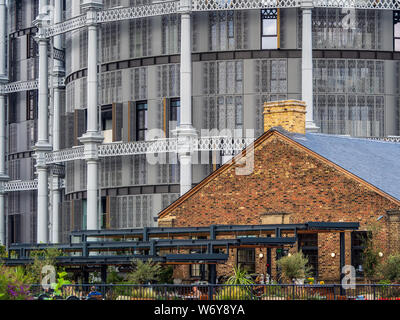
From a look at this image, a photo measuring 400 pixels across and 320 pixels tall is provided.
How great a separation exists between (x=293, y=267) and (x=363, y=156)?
30.6 ft

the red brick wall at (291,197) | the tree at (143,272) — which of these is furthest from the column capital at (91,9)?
the tree at (143,272)

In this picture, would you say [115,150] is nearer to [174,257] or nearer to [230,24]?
[230,24]

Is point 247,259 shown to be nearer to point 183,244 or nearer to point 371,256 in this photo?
point 371,256

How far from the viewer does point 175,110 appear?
6162 cm

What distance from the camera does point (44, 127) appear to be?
66.7m

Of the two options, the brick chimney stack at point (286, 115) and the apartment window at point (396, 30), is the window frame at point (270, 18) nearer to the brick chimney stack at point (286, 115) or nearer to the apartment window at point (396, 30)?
the apartment window at point (396, 30)

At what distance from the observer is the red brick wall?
4306 centimetres

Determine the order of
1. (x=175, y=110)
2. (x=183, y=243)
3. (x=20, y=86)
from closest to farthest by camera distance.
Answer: (x=183, y=243) → (x=175, y=110) → (x=20, y=86)

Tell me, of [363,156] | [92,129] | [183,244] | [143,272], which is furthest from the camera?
[92,129]

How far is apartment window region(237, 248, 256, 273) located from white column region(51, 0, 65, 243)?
2384 centimetres

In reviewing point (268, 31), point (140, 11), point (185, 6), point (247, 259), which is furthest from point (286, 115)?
point (140, 11)

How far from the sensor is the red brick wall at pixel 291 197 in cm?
4306

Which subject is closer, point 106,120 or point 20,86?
point 106,120
